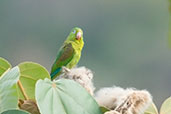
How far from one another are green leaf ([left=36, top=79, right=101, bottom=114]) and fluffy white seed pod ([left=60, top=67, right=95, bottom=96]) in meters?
0.02

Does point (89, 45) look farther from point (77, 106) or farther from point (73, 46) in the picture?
point (77, 106)

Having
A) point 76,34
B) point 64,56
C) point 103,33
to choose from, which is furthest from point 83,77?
point 103,33

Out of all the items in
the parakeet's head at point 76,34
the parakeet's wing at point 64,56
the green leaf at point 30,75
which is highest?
the parakeet's head at point 76,34

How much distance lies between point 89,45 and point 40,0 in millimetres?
1127

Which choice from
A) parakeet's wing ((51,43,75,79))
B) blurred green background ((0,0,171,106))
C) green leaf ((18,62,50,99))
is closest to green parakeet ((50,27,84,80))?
parakeet's wing ((51,43,75,79))

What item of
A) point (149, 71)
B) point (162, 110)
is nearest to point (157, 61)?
point (149, 71)

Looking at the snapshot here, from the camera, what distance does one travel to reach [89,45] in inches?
271

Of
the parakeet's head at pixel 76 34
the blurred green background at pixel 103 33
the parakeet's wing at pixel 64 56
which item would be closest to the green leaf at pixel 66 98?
the parakeet's wing at pixel 64 56

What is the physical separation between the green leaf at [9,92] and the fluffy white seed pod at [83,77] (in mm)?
60

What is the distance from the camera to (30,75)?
462 mm

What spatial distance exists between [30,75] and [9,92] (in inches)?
3.0

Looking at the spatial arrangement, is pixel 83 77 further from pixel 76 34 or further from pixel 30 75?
pixel 76 34

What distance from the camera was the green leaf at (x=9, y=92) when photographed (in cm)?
39

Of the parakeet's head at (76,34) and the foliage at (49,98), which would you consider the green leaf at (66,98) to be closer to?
the foliage at (49,98)
